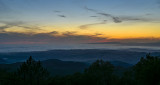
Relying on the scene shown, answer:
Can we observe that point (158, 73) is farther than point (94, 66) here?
No

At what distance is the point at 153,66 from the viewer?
3775 centimetres

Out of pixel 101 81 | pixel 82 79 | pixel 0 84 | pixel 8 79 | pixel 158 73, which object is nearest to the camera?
pixel 158 73

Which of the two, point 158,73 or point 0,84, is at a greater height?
point 158,73

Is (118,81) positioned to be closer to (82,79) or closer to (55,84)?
(82,79)

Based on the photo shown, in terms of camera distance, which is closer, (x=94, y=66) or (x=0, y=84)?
(x=0, y=84)

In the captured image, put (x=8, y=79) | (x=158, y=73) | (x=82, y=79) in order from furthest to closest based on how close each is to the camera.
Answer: (x=82, y=79) → (x=8, y=79) → (x=158, y=73)

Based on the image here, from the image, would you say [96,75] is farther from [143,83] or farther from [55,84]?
[143,83]

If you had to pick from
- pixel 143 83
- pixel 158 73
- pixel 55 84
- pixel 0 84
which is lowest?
pixel 55 84

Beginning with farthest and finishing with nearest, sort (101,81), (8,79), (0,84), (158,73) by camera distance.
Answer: (101,81) → (8,79) → (0,84) → (158,73)

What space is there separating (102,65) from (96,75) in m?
7.33

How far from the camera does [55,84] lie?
69.9 meters

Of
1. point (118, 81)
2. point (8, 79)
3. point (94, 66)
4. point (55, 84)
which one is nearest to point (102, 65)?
point (94, 66)

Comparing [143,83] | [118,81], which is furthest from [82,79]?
[143,83]

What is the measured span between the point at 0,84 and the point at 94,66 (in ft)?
141
